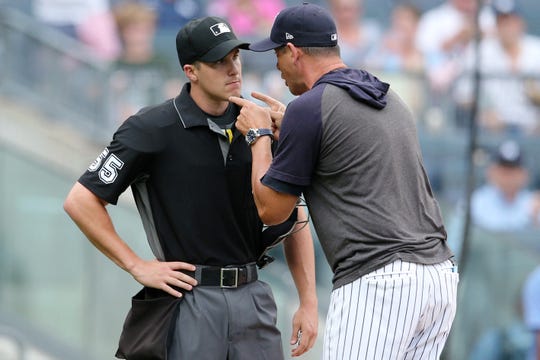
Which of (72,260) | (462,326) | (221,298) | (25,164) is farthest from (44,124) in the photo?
(221,298)

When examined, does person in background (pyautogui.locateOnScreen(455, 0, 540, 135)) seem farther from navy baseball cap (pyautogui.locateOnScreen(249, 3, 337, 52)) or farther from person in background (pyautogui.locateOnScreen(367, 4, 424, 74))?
navy baseball cap (pyautogui.locateOnScreen(249, 3, 337, 52))

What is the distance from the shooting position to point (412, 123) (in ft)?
14.8

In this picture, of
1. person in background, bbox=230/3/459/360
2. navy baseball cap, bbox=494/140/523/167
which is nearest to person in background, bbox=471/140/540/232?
navy baseball cap, bbox=494/140/523/167

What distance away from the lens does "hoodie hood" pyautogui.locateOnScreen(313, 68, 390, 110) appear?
14.4 feet

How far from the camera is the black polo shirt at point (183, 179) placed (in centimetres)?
463

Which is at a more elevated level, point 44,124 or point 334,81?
point 334,81

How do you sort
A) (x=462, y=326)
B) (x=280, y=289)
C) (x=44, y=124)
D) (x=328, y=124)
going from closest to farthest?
(x=328, y=124) < (x=280, y=289) < (x=462, y=326) < (x=44, y=124)

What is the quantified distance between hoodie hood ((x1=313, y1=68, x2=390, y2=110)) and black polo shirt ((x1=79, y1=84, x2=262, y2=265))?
53 cm

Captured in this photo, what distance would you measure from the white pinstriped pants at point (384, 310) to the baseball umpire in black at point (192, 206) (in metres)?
0.48

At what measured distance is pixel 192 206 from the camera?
469 centimetres

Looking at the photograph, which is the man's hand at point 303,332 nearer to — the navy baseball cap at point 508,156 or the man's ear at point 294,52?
the man's ear at point 294,52

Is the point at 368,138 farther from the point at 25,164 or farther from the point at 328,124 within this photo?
the point at 25,164

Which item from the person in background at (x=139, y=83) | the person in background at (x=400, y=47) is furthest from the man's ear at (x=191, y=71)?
the person in background at (x=400, y=47)

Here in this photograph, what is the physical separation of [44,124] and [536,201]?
4232mm
